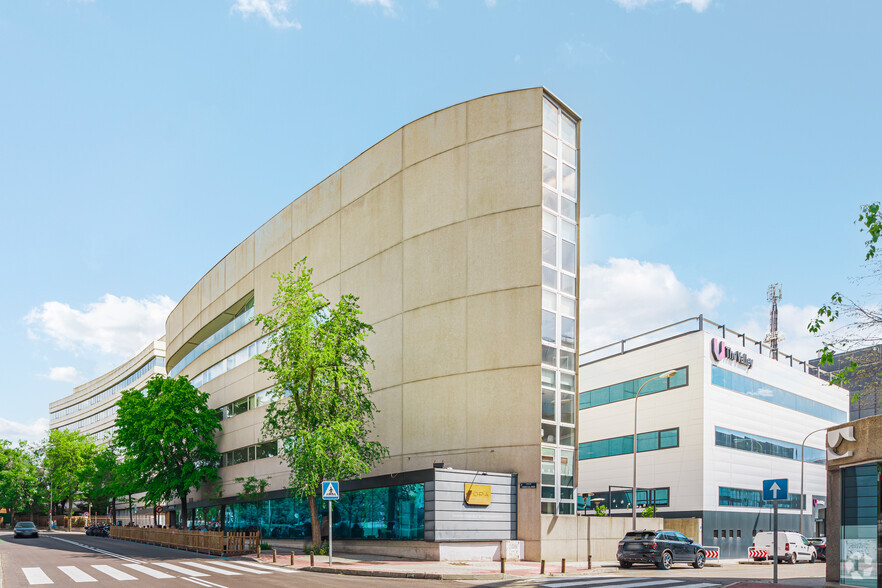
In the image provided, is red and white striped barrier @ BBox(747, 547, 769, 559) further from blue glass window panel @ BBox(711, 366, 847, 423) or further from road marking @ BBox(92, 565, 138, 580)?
road marking @ BBox(92, 565, 138, 580)

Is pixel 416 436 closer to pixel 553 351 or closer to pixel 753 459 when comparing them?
pixel 553 351

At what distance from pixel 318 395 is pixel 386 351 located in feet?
21.5

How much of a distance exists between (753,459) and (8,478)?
8834 cm

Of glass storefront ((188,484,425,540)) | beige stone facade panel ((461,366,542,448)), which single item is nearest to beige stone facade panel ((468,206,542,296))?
beige stone facade panel ((461,366,542,448))

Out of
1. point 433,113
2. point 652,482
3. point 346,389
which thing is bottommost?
point 652,482

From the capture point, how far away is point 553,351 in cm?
3328

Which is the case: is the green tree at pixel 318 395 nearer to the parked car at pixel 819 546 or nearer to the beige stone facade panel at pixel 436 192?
the beige stone facade panel at pixel 436 192

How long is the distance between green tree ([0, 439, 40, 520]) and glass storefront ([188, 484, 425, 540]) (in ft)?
195

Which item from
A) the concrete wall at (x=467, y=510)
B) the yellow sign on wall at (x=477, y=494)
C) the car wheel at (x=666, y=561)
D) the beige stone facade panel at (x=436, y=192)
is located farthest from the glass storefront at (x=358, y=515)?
the beige stone facade panel at (x=436, y=192)

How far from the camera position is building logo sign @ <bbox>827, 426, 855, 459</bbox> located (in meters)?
18.7

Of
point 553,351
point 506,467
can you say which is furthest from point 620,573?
point 553,351

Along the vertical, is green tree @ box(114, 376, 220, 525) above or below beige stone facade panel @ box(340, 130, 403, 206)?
below

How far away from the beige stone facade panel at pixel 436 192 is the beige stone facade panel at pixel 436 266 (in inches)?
22.0

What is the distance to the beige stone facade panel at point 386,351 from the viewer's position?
127 feet
